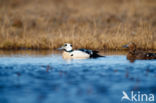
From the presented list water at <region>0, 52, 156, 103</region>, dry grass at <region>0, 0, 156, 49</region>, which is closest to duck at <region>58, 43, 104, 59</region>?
water at <region>0, 52, 156, 103</region>

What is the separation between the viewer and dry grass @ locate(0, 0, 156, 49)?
17.1 metres

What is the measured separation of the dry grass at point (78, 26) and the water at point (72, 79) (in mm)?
2871

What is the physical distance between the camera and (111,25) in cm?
2330

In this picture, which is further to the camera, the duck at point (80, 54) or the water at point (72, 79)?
the duck at point (80, 54)

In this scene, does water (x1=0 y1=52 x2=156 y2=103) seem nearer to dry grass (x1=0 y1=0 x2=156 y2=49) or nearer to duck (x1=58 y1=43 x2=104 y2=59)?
duck (x1=58 y1=43 x2=104 y2=59)

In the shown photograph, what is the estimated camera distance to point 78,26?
22.4 metres

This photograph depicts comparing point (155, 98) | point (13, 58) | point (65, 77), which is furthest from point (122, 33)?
point (155, 98)

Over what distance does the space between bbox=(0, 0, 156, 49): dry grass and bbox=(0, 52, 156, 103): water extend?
2871 millimetres

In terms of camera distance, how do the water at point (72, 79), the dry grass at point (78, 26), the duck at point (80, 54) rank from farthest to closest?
1. the dry grass at point (78, 26)
2. the duck at point (80, 54)
3. the water at point (72, 79)

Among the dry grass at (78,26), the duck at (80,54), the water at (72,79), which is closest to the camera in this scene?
the water at (72,79)

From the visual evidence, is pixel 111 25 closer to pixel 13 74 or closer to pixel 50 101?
pixel 13 74

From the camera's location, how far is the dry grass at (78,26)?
17141mm

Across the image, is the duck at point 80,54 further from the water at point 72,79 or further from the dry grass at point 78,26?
the dry grass at point 78,26

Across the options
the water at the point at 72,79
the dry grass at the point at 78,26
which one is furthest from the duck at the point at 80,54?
the dry grass at the point at 78,26
